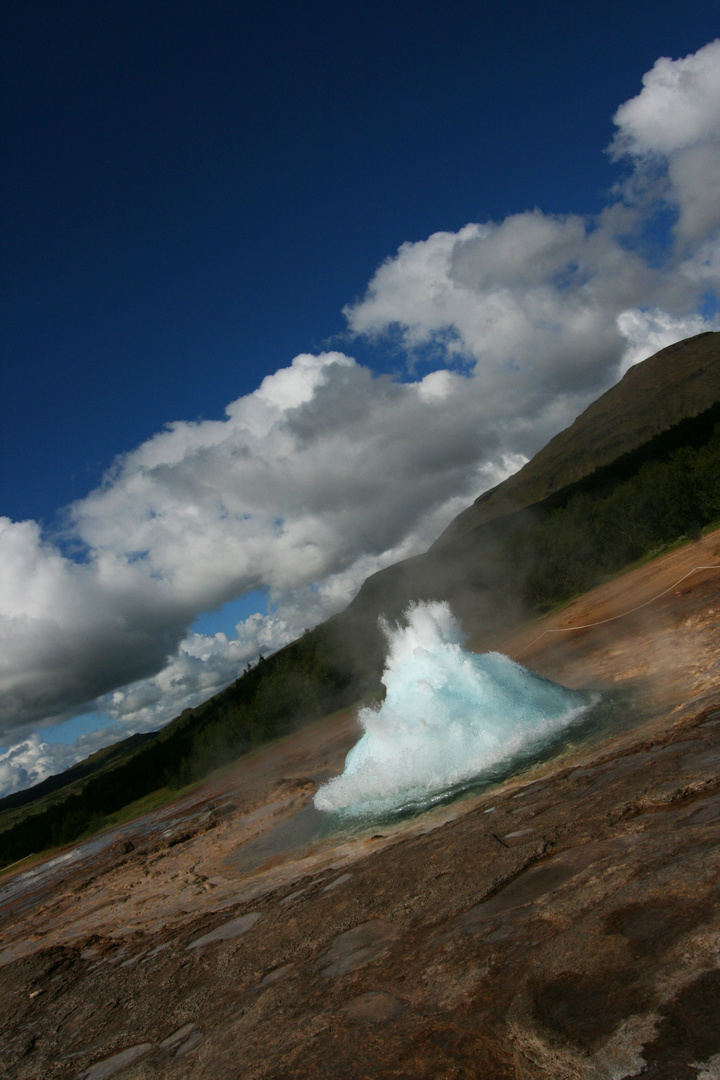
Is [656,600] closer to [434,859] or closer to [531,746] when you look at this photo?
[531,746]

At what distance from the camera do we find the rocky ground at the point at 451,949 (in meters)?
3.08

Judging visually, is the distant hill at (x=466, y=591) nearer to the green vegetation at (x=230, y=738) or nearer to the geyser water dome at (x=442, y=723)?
the green vegetation at (x=230, y=738)

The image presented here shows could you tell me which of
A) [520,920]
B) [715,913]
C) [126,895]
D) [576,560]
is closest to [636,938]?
[715,913]

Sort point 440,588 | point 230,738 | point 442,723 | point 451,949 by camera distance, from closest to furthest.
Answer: point 451,949 < point 442,723 < point 440,588 < point 230,738

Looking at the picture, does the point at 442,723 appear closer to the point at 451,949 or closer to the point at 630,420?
the point at 451,949

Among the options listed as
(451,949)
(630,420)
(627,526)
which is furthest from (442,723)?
(630,420)

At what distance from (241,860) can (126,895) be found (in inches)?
136

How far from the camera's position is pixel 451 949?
4.41m

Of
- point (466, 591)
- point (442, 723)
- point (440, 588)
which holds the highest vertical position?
point (440, 588)

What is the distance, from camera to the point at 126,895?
43.2 ft

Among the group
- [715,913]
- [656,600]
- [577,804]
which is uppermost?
[715,913]

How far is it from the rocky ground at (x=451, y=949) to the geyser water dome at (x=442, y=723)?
1.64m

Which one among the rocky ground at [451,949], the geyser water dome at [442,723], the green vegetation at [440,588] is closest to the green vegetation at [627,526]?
the green vegetation at [440,588]

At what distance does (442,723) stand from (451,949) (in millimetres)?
7760
